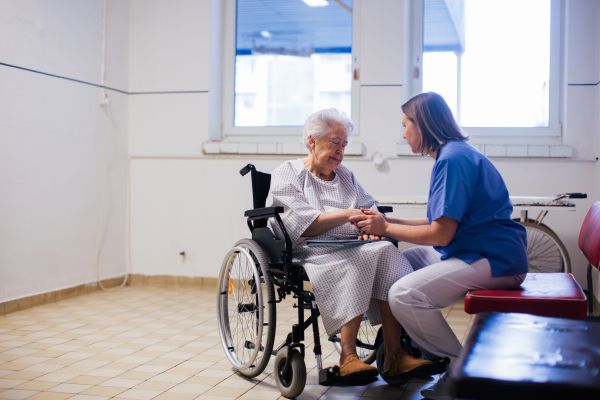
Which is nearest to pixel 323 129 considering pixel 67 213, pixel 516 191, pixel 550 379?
pixel 550 379

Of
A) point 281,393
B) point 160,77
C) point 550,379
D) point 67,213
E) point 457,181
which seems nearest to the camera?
point 550,379

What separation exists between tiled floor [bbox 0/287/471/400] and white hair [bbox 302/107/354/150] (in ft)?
3.33

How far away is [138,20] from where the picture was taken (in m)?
4.38

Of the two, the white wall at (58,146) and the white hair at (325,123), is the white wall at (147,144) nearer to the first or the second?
the white wall at (58,146)

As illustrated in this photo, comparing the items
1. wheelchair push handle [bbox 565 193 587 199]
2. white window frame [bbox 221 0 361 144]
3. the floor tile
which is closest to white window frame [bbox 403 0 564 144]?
wheelchair push handle [bbox 565 193 587 199]

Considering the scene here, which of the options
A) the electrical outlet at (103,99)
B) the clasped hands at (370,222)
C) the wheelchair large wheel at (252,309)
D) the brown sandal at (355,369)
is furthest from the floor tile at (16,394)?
the electrical outlet at (103,99)

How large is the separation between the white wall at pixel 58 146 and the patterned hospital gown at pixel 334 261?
2086 millimetres

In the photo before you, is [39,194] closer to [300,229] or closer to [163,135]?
[163,135]

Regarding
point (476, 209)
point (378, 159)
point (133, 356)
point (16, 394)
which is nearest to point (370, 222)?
point (476, 209)

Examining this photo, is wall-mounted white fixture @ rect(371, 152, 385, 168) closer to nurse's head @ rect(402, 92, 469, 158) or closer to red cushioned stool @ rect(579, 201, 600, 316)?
red cushioned stool @ rect(579, 201, 600, 316)

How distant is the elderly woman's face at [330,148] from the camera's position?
7.06ft

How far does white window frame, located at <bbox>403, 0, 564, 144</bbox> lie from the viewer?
3.85 meters

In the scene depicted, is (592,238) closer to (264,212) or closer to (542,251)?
(264,212)

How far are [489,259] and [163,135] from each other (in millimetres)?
3209
